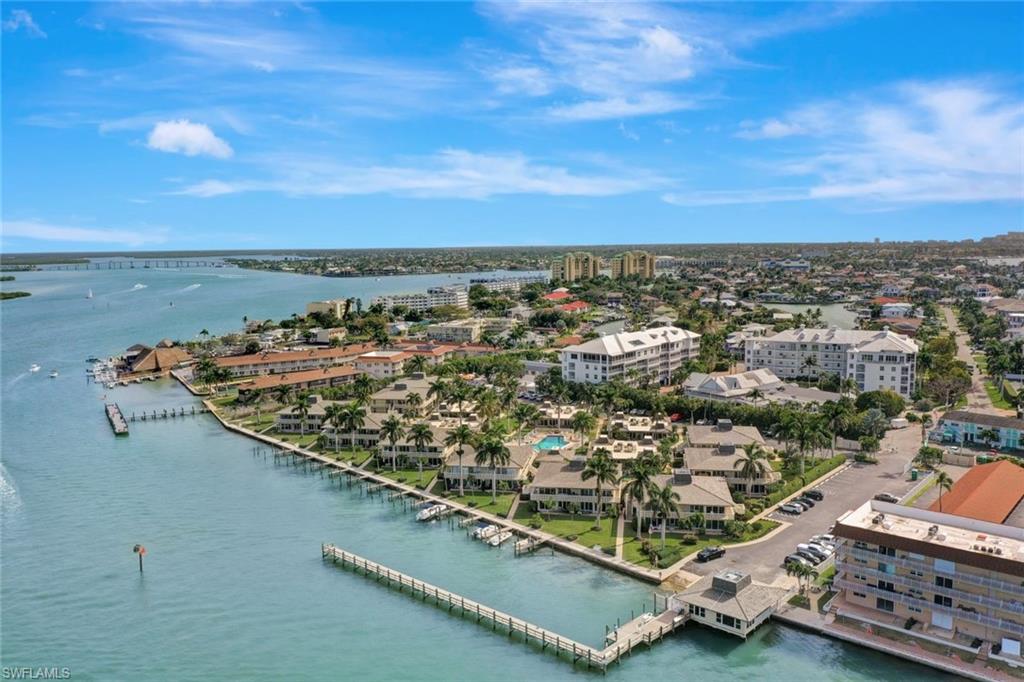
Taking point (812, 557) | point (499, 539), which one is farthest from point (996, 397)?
point (499, 539)

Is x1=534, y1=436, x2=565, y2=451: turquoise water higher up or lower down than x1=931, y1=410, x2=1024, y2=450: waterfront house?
lower down

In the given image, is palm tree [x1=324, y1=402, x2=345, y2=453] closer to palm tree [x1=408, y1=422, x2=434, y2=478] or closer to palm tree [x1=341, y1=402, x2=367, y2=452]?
palm tree [x1=341, y1=402, x2=367, y2=452]

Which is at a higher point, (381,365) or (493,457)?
(381,365)

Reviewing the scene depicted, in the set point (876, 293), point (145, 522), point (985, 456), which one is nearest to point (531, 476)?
point (145, 522)

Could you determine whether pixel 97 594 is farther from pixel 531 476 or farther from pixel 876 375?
pixel 876 375

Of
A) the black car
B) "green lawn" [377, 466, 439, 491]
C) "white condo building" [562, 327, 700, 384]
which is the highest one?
"white condo building" [562, 327, 700, 384]

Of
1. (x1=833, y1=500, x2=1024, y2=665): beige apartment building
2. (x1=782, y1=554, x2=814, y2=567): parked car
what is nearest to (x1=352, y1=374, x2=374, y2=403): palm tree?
(x1=782, y1=554, x2=814, y2=567): parked car

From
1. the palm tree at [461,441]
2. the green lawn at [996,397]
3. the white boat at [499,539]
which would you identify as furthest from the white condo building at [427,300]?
the white boat at [499,539]

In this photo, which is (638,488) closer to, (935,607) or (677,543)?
(677,543)
